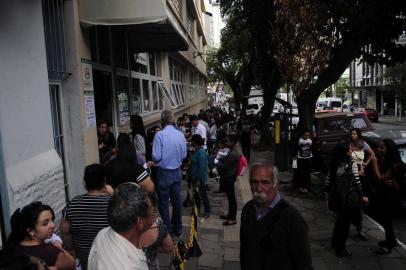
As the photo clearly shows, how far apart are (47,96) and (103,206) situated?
229 cm

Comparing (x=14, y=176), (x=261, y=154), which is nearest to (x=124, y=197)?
(x=14, y=176)

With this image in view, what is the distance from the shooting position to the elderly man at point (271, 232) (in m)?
2.84

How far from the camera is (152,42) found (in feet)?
31.3

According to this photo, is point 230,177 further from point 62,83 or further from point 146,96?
point 146,96

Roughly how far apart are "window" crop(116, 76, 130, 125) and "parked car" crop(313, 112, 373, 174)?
17.9ft

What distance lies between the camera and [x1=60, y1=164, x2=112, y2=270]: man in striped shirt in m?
3.14

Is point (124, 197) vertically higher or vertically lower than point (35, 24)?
lower

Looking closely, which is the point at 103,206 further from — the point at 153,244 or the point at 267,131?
the point at 267,131

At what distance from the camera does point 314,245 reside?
6.16 meters

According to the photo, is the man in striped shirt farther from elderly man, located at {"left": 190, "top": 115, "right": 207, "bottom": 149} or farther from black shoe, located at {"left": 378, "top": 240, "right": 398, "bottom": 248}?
elderly man, located at {"left": 190, "top": 115, "right": 207, "bottom": 149}

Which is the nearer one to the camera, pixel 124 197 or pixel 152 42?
pixel 124 197


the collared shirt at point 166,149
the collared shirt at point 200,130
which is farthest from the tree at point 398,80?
the collared shirt at point 166,149

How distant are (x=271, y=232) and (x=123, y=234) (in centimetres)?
119

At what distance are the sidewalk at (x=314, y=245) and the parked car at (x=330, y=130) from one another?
9.16 feet
